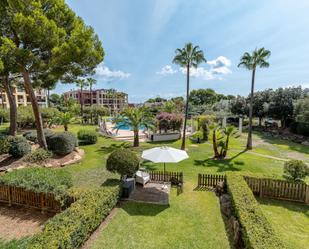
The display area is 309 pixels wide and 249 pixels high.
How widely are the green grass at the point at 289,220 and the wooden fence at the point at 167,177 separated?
158 inches

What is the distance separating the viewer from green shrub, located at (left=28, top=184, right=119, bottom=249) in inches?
175

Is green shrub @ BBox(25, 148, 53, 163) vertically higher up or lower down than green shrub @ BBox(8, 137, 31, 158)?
lower down

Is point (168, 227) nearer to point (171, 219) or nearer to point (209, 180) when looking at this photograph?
point (171, 219)

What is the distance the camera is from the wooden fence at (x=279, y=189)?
8.66 m

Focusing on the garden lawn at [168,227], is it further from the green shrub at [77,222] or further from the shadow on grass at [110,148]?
the shadow on grass at [110,148]

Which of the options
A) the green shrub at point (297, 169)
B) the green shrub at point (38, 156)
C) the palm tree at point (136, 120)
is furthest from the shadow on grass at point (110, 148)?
the green shrub at point (297, 169)

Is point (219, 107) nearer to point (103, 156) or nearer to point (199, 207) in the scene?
point (103, 156)

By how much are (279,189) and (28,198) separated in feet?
36.3

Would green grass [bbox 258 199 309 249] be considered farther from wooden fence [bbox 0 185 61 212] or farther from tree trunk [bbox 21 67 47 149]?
tree trunk [bbox 21 67 47 149]

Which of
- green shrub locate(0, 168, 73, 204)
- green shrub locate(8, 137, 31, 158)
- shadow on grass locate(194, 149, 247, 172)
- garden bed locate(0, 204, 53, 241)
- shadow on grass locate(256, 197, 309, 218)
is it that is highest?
green shrub locate(8, 137, 31, 158)

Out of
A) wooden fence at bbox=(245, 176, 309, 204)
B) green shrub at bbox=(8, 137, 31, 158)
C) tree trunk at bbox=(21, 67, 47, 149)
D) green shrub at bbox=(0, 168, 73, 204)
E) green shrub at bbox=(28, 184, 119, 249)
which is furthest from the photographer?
tree trunk at bbox=(21, 67, 47, 149)

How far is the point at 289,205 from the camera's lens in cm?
847

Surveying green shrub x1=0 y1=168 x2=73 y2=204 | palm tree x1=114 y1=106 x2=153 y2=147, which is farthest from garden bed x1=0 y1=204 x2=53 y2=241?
palm tree x1=114 y1=106 x2=153 y2=147

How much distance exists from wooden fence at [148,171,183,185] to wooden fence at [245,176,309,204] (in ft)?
11.1
